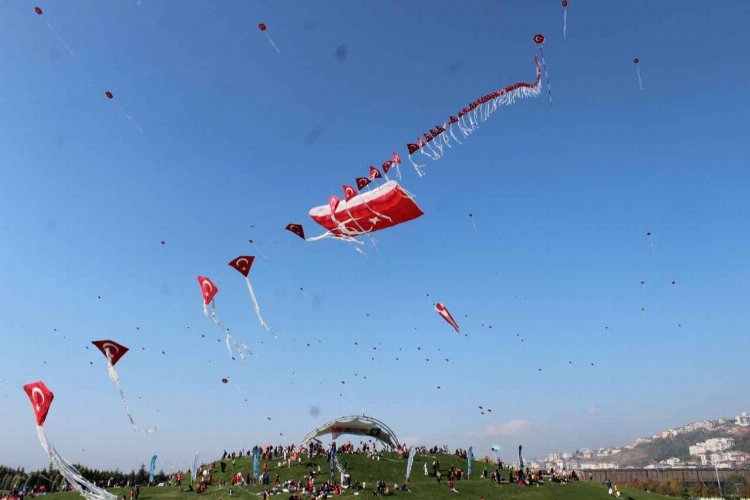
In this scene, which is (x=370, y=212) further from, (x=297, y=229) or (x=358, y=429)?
(x=358, y=429)

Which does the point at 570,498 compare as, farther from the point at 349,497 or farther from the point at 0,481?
the point at 0,481

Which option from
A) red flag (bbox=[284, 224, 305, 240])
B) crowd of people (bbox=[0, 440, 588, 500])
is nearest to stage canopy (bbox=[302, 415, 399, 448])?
crowd of people (bbox=[0, 440, 588, 500])

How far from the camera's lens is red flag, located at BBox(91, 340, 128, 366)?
29.8m

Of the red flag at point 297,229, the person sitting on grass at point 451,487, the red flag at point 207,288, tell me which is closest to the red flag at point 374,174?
the red flag at point 297,229

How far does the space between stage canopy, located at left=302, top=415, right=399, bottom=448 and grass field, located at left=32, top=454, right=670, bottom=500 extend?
6.41 metres

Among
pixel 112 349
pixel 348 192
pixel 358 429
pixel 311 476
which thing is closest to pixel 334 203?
pixel 348 192

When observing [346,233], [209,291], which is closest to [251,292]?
[209,291]

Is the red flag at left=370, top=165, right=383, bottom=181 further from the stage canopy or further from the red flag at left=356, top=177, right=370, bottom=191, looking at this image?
the stage canopy

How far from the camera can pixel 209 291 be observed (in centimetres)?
3006

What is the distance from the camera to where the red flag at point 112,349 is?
29.8 metres

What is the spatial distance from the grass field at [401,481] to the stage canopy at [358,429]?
21.0 feet

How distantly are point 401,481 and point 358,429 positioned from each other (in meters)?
14.7

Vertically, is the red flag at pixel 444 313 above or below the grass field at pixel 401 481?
above

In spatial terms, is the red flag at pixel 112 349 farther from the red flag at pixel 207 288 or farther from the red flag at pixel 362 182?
the red flag at pixel 362 182
